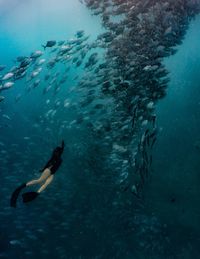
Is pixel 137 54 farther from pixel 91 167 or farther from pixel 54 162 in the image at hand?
pixel 91 167

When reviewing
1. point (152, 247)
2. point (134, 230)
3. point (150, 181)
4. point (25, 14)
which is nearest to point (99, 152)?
point (150, 181)

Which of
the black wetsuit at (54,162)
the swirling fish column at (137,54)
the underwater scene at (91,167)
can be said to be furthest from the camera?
the underwater scene at (91,167)

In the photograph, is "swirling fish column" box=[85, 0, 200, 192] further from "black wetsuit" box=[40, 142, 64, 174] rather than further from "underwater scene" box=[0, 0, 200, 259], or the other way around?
"black wetsuit" box=[40, 142, 64, 174]

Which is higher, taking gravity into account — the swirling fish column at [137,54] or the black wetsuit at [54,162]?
the swirling fish column at [137,54]

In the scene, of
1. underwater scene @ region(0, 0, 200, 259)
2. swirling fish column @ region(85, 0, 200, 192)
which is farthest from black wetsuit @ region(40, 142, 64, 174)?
underwater scene @ region(0, 0, 200, 259)

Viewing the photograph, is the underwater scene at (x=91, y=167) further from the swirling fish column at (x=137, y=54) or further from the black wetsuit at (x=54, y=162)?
the black wetsuit at (x=54, y=162)

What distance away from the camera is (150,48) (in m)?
10.0

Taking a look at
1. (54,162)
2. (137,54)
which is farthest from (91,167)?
(54,162)

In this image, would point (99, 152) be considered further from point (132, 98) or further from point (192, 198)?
point (192, 198)

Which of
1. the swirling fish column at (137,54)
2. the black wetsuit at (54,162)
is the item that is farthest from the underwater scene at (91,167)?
the black wetsuit at (54,162)

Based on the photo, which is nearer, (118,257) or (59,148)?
(59,148)

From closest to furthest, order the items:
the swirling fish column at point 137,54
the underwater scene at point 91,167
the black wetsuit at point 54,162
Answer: the black wetsuit at point 54,162, the swirling fish column at point 137,54, the underwater scene at point 91,167

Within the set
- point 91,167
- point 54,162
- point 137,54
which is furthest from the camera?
point 91,167

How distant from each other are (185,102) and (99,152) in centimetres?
915
